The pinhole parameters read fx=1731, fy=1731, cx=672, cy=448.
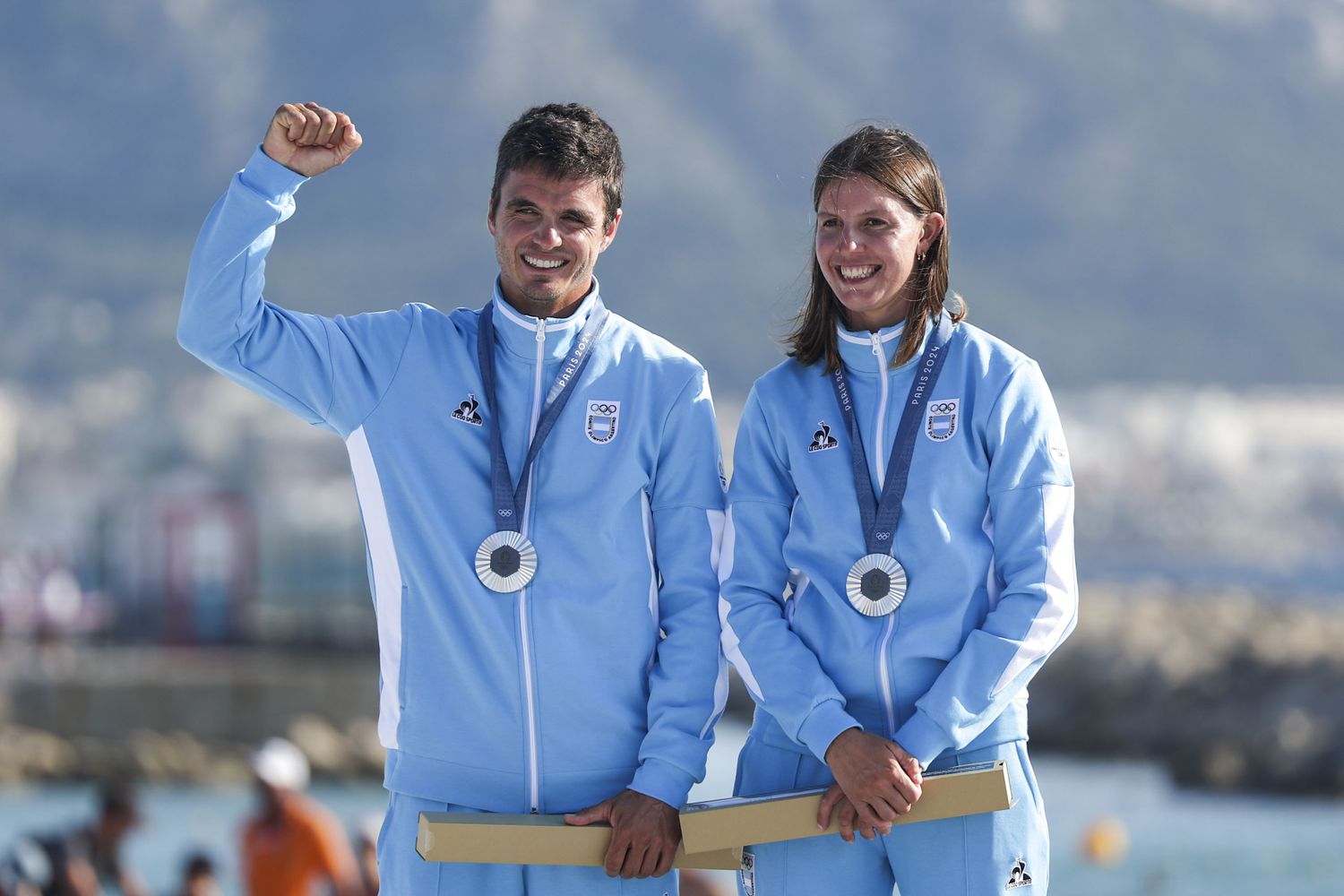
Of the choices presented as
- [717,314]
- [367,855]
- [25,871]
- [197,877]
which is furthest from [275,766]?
[717,314]

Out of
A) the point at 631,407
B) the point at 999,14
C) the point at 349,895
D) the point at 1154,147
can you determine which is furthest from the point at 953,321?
the point at 999,14

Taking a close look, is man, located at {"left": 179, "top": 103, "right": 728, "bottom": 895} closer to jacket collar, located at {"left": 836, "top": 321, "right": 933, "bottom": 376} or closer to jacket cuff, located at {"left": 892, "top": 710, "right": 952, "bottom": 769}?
jacket collar, located at {"left": 836, "top": 321, "right": 933, "bottom": 376}

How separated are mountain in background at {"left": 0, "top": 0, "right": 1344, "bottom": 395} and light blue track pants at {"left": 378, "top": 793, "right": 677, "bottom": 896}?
12368 centimetres

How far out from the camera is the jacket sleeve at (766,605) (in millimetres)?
3363

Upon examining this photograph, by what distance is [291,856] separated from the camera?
7543 mm

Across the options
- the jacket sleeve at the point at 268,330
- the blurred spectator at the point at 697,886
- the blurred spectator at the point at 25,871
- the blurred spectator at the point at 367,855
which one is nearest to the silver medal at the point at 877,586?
the jacket sleeve at the point at 268,330

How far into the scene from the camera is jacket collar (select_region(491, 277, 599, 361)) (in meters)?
3.65

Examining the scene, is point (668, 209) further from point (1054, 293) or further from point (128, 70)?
point (128, 70)

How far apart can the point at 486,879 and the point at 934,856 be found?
88cm

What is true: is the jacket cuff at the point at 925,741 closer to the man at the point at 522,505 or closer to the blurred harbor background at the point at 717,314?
the man at the point at 522,505

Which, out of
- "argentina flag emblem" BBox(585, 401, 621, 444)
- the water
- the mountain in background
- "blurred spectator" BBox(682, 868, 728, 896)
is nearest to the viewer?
"argentina flag emblem" BBox(585, 401, 621, 444)

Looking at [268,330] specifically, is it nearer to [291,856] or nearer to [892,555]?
[892,555]

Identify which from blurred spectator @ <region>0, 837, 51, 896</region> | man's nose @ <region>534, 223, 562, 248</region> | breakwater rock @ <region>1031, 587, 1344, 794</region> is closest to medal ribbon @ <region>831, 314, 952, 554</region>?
man's nose @ <region>534, 223, 562, 248</region>

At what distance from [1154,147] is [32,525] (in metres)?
116
